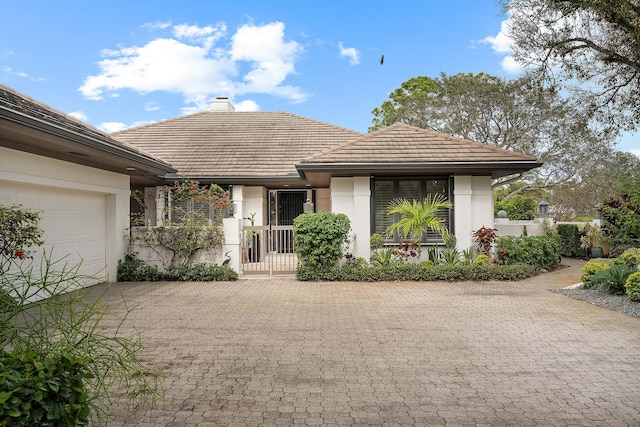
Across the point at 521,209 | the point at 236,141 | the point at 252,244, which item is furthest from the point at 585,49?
the point at 521,209

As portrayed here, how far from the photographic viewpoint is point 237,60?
66.6 feet

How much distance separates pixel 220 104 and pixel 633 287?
19.9 meters

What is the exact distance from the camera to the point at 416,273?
37.1 feet

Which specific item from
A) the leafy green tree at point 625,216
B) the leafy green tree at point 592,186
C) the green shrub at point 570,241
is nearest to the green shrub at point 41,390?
the leafy green tree at point 625,216

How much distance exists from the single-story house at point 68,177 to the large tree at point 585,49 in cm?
931

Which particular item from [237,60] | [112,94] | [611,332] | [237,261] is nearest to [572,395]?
[611,332]

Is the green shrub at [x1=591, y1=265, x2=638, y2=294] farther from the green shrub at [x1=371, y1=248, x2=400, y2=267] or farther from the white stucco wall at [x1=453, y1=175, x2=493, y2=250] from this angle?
the green shrub at [x1=371, y1=248, x2=400, y2=267]

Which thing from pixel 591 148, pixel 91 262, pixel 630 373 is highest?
pixel 591 148

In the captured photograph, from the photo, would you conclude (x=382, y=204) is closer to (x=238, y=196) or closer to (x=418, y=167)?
(x=418, y=167)

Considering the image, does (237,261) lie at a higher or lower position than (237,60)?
lower

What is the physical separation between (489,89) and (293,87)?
1230cm

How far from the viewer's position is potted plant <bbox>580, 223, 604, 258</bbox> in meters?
16.2

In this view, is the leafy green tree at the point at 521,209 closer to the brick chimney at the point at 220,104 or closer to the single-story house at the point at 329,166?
the single-story house at the point at 329,166

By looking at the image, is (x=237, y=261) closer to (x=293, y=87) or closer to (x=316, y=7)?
(x=316, y=7)
